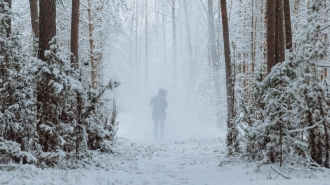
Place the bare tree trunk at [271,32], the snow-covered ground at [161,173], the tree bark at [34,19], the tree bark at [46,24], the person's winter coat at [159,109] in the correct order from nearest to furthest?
1. the snow-covered ground at [161,173]
2. the tree bark at [46,24]
3. the bare tree trunk at [271,32]
4. the tree bark at [34,19]
5. the person's winter coat at [159,109]

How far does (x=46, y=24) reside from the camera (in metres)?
6.71

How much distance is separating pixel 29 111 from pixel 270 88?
15.5 ft

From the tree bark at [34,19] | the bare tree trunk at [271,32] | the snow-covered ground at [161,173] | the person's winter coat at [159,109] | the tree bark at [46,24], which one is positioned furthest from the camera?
the person's winter coat at [159,109]

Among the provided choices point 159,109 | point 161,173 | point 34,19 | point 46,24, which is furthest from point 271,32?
point 159,109

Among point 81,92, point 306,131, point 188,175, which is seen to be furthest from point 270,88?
point 81,92

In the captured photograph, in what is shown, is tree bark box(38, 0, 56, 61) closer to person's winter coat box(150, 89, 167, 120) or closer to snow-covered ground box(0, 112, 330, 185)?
snow-covered ground box(0, 112, 330, 185)

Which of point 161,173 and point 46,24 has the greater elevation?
point 46,24

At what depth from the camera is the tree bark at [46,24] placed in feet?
21.8

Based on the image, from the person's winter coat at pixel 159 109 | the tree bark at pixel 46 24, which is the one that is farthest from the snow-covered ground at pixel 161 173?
the person's winter coat at pixel 159 109

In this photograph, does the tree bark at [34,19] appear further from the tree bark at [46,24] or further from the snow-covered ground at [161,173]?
the snow-covered ground at [161,173]

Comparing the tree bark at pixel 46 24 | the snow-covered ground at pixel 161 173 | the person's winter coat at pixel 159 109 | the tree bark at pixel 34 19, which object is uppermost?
the tree bark at pixel 34 19

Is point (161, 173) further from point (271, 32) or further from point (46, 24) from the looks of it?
point (271, 32)

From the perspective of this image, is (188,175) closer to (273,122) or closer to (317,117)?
(273,122)

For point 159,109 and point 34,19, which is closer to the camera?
point 34,19
